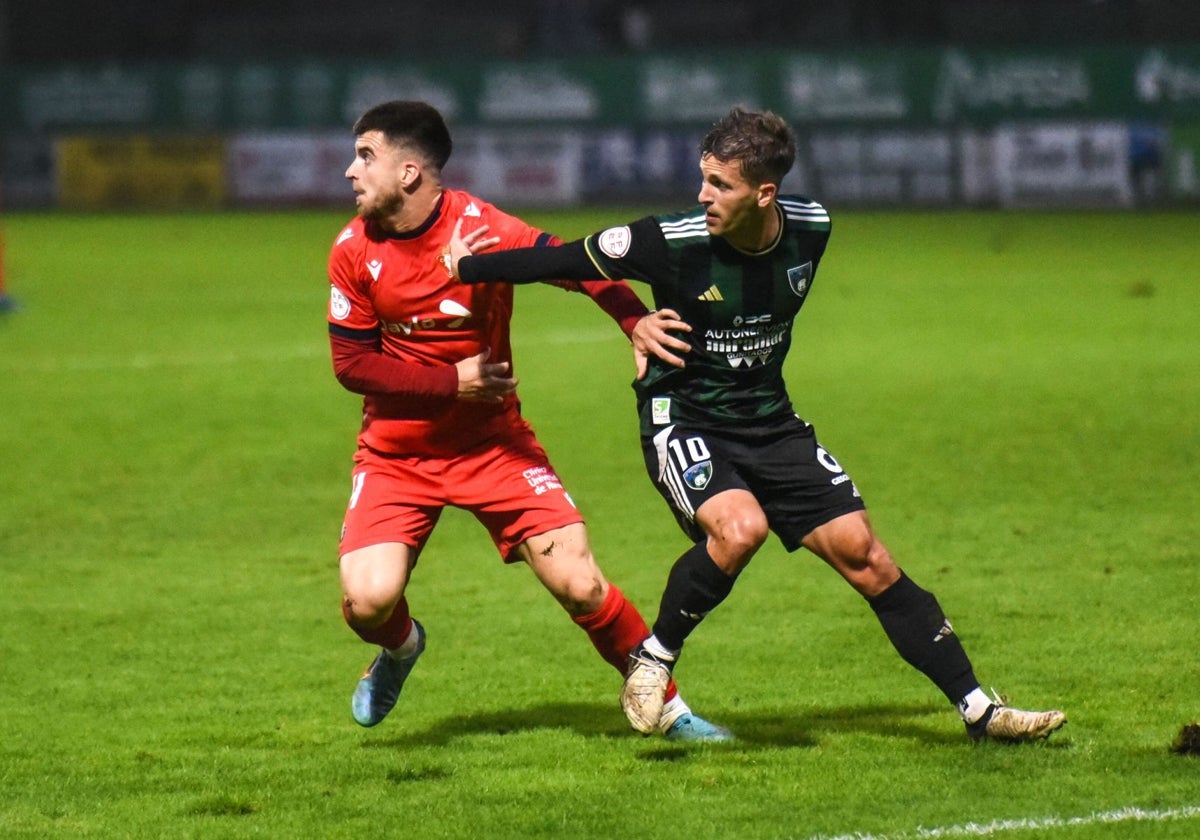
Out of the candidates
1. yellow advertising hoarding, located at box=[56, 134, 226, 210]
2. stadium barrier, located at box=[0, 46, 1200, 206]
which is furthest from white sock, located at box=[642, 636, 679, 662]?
yellow advertising hoarding, located at box=[56, 134, 226, 210]

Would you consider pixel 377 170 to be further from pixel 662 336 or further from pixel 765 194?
pixel 765 194

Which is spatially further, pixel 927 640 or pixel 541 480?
pixel 541 480

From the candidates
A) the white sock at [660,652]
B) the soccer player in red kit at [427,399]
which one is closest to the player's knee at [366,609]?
the soccer player in red kit at [427,399]

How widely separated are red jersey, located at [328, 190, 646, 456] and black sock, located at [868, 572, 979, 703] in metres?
1.10

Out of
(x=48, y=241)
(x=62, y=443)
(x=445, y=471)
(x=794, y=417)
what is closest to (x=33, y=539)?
(x=62, y=443)

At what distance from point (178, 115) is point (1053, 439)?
30.2m

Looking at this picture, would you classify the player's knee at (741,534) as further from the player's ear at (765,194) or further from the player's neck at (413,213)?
the player's neck at (413,213)

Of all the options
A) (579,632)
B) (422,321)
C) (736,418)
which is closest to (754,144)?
(736,418)

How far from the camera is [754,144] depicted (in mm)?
5105

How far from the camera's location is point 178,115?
3834cm

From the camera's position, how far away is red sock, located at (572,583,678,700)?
18.0 ft

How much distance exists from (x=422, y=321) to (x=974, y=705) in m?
1.93

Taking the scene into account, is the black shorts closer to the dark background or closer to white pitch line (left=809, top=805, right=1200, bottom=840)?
white pitch line (left=809, top=805, right=1200, bottom=840)

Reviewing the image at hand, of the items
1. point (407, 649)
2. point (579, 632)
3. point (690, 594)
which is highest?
point (690, 594)
